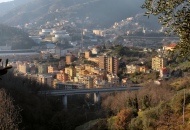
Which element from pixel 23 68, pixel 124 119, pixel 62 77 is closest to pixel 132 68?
pixel 62 77

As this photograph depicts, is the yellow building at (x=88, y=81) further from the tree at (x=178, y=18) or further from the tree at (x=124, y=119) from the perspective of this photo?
the tree at (x=178, y=18)

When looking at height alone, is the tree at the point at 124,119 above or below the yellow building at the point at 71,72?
below

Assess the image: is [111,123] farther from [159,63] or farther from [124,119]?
[159,63]

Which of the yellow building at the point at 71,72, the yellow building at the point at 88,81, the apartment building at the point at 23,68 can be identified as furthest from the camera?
the apartment building at the point at 23,68

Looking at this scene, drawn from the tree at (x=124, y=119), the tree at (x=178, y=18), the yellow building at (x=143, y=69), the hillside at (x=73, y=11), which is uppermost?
the hillside at (x=73, y=11)

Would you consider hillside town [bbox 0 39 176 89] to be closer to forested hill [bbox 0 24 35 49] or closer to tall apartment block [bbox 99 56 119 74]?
tall apartment block [bbox 99 56 119 74]

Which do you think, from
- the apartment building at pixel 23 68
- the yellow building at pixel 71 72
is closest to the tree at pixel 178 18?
the yellow building at pixel 71 72

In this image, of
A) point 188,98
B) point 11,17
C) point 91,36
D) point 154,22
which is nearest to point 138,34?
point 91,36
